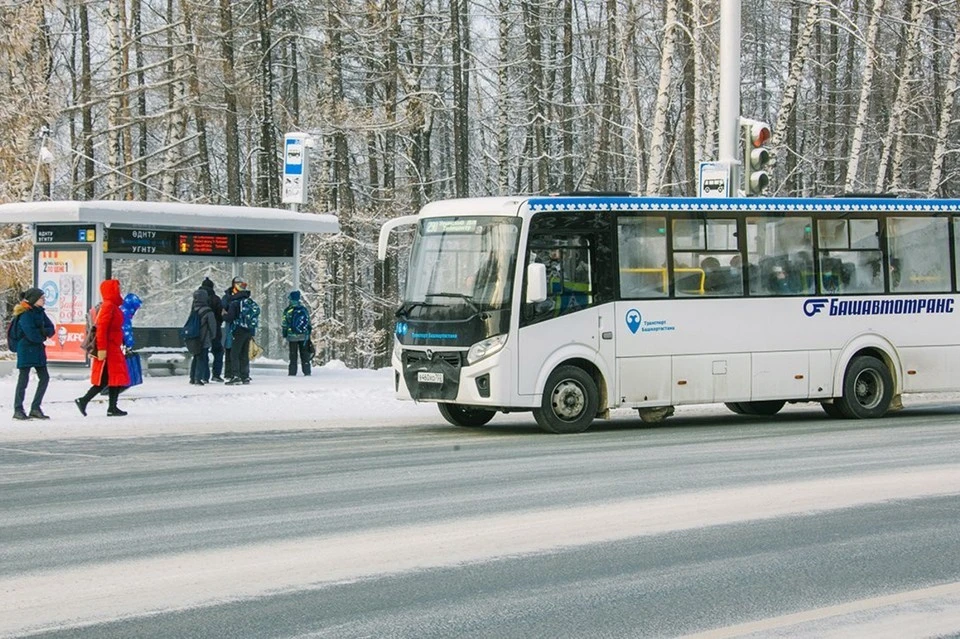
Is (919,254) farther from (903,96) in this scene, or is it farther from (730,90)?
(903,96)

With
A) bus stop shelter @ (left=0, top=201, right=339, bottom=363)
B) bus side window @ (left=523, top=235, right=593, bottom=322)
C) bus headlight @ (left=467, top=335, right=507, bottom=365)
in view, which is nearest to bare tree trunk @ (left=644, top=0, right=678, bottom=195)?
bus stop shelter @ (left=0, top=201, right=339, bottom=363)

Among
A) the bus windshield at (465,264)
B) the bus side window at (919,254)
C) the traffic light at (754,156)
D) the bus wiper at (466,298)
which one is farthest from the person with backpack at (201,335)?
the bus side window at (919,254)

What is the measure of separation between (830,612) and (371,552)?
115 inches

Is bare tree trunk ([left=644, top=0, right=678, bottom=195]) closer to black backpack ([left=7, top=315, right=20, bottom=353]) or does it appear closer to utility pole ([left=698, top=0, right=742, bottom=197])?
utility pole ([left=698, top=0, right=742, bottom=197])

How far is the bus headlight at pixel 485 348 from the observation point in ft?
55.4

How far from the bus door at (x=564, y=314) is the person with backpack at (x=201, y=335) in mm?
8144

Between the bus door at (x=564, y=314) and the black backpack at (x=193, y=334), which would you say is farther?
the black backpack at (x=193, y=334)

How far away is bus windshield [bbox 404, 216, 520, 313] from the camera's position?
17078 mm

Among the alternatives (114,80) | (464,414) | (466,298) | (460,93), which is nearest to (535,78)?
(460,93)

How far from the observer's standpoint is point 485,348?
55.6 feet

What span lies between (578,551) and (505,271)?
8.43m

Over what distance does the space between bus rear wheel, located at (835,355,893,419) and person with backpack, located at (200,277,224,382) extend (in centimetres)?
1043

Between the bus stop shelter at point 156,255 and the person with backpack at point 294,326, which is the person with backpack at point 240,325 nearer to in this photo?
the bus stop shelter at point 156,255

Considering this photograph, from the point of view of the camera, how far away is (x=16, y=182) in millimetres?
32250
